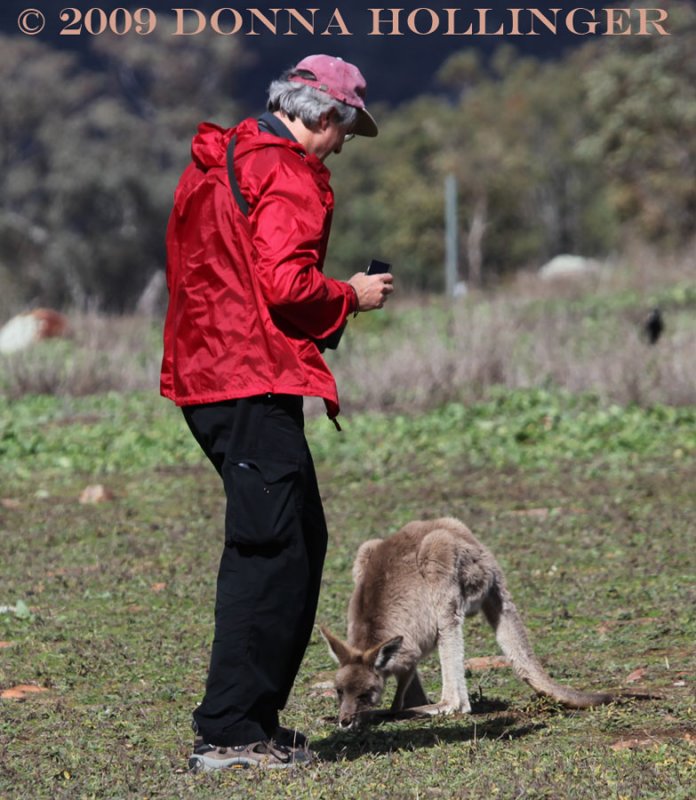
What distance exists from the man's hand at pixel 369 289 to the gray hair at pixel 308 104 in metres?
0.49

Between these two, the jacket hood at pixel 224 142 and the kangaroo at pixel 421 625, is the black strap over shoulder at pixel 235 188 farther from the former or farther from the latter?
the kangaroo at pixel 421 625

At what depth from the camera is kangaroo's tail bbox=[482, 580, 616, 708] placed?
5.24 meters

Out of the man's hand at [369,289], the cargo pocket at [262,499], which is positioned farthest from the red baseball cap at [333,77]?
the cargo pocket at [262,499]

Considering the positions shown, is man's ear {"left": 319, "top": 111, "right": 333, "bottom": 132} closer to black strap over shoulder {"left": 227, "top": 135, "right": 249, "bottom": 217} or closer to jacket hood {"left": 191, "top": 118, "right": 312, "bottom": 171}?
jacket hood {"left": 191, "top": 118, "right": 312, "bottom": 171}

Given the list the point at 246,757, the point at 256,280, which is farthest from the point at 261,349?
the point at 246,757

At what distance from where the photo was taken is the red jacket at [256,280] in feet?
13.9

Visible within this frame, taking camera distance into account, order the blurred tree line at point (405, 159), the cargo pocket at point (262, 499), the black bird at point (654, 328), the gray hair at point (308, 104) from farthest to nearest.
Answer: the blurred tree line at point (405, 159) → the black bird at point (654, 328) → the gray hair at point (308, 104) → the cargo pocket at point (262, 499)

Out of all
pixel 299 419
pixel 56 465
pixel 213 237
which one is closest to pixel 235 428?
pixel 299 419

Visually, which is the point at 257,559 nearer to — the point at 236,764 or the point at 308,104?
the point at 236,764

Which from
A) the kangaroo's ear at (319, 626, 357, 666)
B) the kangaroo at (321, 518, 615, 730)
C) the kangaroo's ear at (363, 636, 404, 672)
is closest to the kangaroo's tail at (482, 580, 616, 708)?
the kangaroo at (321, 518, 615, 730)

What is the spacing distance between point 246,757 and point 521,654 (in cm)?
150

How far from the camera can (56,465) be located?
13.2m

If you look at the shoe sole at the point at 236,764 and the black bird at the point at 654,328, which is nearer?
the shoe sole at the point at 236,764

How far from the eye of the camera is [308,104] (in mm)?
4469
